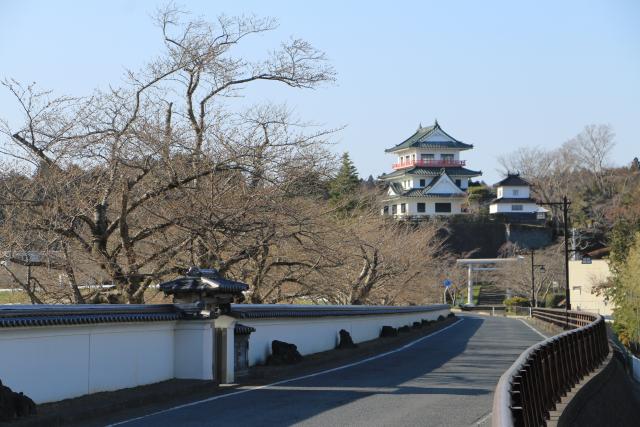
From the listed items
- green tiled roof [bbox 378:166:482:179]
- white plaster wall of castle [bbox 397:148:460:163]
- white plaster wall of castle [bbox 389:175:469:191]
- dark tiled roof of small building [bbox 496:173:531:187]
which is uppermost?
white plaster wall of castle [bbox 397:148:460:163]

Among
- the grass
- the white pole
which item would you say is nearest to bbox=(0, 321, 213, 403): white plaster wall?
the white pole

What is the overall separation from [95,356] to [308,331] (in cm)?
1032

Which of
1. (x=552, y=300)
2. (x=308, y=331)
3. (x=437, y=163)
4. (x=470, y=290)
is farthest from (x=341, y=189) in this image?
(x=437, y=163)

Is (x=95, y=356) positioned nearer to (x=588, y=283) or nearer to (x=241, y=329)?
(x=241, y=329)

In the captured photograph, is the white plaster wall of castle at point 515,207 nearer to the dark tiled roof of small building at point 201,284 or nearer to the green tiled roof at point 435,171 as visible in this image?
the green tiled roof at point 435,171

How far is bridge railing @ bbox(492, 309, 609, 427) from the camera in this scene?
679cm

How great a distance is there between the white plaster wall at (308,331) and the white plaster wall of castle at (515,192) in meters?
82.1

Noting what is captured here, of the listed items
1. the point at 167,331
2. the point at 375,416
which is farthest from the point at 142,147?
the point at 375,416

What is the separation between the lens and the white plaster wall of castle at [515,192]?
374 ft

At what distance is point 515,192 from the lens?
11412cm

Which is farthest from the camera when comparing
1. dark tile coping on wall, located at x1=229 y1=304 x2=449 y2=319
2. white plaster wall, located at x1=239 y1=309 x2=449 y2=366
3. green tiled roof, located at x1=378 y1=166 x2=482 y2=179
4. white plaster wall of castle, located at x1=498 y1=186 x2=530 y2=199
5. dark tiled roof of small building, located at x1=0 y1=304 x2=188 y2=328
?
green tiled roof, located at x1=378 y1=166 x2=482 y2=179

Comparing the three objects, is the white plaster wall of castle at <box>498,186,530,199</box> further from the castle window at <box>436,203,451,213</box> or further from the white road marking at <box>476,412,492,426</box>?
the white road marking at <box>476,412,492,426</box>

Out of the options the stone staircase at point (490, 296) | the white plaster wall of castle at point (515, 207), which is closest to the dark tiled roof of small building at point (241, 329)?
the stone staircase at point (490, 296)

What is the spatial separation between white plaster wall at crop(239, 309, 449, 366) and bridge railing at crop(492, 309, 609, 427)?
21.6 ft
